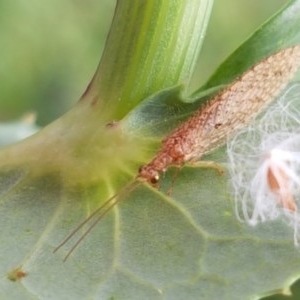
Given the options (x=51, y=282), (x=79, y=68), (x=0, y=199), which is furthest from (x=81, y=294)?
(x=79, y=68)

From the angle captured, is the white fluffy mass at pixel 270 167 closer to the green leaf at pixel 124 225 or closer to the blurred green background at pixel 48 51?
the green leaf at pixel 124 225

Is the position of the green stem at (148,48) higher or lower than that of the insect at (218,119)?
higher

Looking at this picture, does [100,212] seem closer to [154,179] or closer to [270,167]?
[154,179]

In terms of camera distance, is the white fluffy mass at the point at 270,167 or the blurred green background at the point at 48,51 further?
the blurred green background at the point at 48,51

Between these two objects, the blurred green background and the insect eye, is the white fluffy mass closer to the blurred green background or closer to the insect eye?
the insect eye

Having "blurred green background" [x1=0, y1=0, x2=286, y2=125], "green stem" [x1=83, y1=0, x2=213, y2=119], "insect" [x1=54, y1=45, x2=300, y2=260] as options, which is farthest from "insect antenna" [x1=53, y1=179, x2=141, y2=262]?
"blurred green background" [x1=0, y1=0, x2=286, y2=125]

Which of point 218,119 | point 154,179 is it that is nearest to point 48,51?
point 218,119

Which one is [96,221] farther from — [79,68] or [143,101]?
[79,68]

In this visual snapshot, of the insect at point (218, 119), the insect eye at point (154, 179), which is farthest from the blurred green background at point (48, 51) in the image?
the insect eye at point (154, 179)
